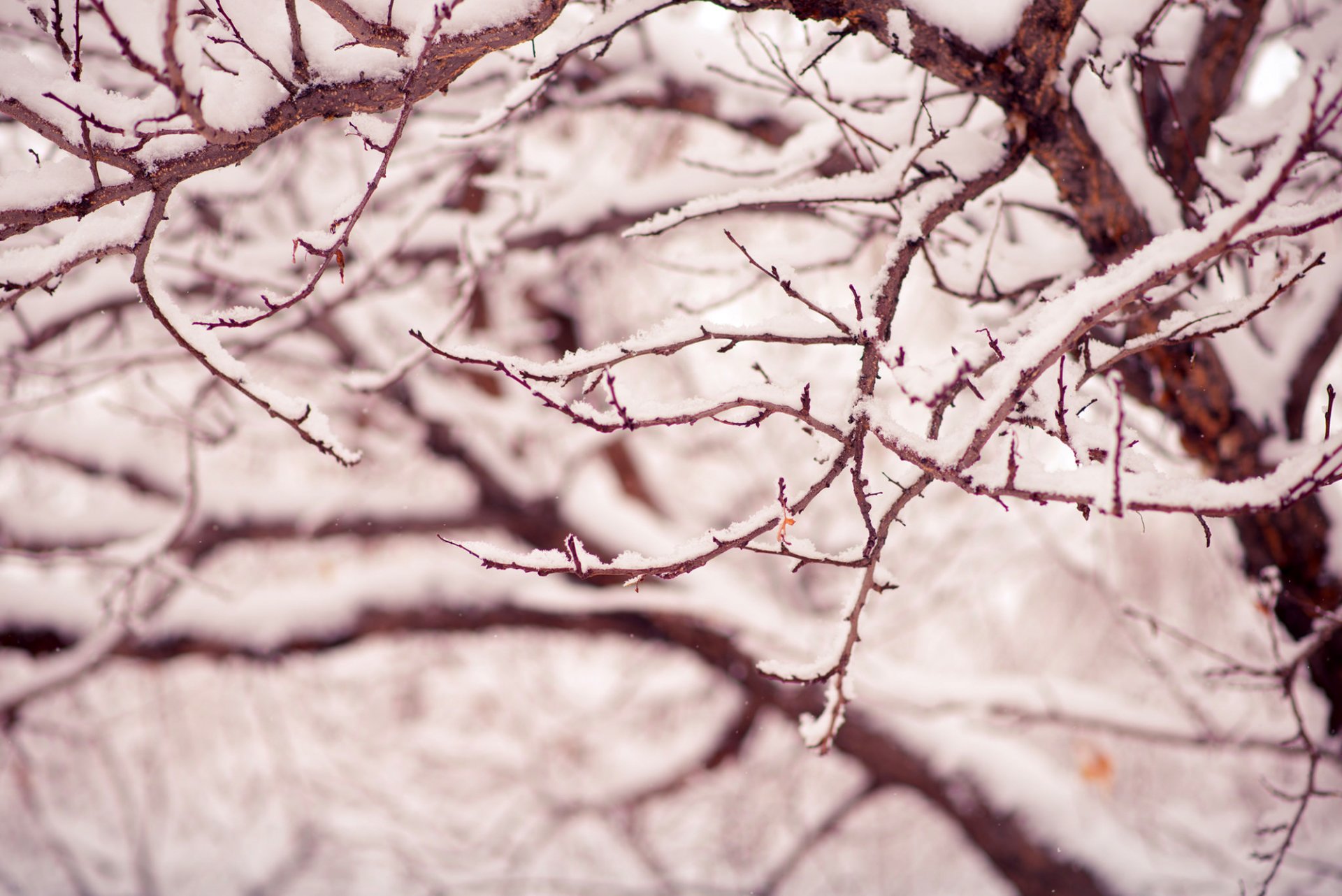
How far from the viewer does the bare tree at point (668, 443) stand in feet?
3.47

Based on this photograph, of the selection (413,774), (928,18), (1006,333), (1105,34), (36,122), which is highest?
(1105,34)

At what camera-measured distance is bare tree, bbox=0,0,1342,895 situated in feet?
3.47

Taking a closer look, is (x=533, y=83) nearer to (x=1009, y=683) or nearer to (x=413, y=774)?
(x=1009, y=683)

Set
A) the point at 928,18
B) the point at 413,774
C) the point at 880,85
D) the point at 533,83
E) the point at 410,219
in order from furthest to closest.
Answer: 1. the point at 413,774
2. the point at 410,219
3. the point at 880,85
4. the point at 533,83
5. the point at 928,18

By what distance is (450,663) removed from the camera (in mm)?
6230

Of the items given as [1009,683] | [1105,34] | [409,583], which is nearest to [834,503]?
[1009,683]

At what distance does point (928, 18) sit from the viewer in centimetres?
126

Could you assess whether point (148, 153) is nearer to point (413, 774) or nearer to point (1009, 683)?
point (1009, 683)

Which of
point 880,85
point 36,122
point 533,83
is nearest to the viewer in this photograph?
point 36,122

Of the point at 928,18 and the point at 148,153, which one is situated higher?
the point at 928,18

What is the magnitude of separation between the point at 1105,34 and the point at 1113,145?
Answer: 10.6 inches

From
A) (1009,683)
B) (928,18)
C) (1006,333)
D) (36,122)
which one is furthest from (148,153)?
(1009,683)

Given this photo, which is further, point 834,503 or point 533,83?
point 834,503

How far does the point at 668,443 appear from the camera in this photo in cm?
639
